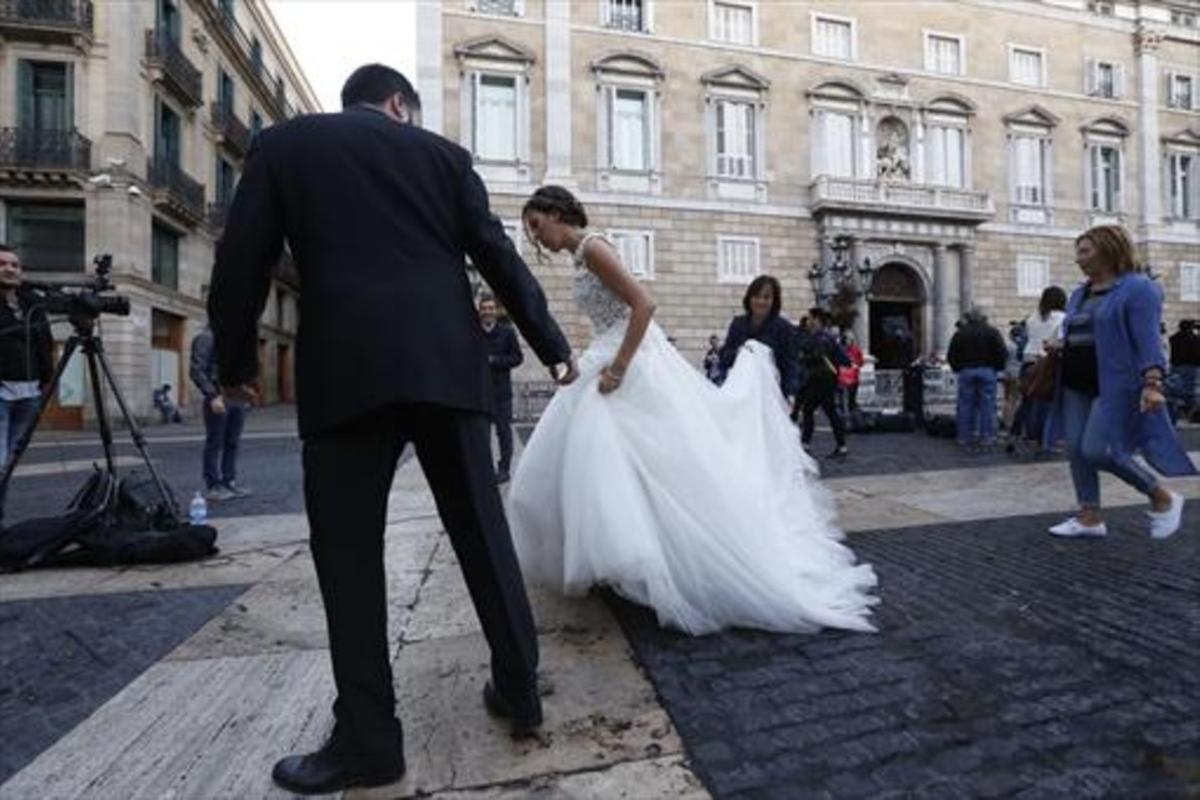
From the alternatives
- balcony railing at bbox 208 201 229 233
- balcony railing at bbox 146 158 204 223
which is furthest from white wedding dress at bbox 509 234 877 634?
balcony railing at bbox 208 201 229 233

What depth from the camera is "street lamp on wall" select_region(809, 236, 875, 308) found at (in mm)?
18953

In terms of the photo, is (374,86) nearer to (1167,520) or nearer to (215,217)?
(1167,520)

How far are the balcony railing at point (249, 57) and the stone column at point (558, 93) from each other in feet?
27.4

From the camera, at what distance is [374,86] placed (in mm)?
2119

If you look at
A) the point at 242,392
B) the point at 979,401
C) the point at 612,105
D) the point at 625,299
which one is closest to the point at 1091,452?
the point at 625,299

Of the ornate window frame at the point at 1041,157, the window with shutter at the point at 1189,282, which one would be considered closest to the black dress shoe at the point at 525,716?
the ornate window frame at the point at 1041,157

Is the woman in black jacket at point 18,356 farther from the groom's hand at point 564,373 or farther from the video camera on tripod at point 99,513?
the groom's hand at point 564,373

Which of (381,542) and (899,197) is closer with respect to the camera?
(381,542)

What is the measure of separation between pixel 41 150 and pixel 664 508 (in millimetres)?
23236

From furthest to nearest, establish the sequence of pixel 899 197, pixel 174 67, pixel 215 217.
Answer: pixel 899 197
pixel 215 217
pixel 174 67

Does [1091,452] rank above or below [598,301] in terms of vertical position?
below

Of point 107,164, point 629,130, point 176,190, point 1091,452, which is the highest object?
point 629,130

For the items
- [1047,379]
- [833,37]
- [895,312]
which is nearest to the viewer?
[1047,379]

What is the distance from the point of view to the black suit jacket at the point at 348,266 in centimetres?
188
